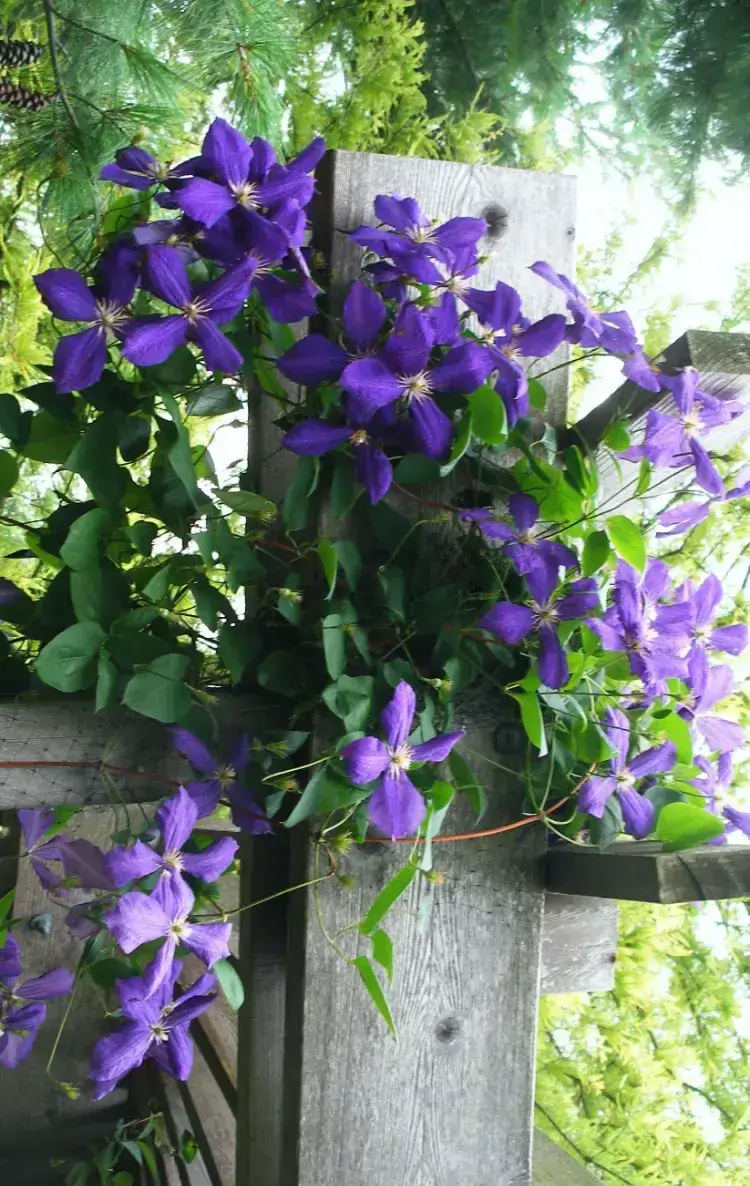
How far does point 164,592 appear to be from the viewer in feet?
2.10

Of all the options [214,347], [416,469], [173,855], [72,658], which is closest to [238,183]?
[214,347]

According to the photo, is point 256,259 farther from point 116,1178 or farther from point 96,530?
point 116,1178

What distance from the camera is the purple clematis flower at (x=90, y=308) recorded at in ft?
1.96

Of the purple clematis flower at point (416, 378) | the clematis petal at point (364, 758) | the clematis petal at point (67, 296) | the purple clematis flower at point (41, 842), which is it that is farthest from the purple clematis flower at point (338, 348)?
the purple clematis flower at point (41, 842)

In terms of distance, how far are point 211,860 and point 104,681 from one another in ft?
0.45

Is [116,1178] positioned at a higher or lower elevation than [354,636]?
lower

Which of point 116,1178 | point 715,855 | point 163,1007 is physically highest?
point 715,855

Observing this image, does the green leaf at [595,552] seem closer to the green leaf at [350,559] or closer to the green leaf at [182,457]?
the green leaf at [350,559]

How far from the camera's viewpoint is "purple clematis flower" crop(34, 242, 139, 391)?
60 cm

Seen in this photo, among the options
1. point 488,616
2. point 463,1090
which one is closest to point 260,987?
point 463,1090

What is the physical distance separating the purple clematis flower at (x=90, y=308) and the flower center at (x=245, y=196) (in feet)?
0.25

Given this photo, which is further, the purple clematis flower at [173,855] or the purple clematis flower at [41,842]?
the purple clematis flower at [41,842]

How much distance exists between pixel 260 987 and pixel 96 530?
0.44m

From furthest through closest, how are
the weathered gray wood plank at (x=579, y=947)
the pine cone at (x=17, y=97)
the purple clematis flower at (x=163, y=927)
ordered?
the pine cone at (x=17, y=97)
the weathered gray wood plank at (x=579, y=947)
the purple clematis flower at (x=163, y=927)
